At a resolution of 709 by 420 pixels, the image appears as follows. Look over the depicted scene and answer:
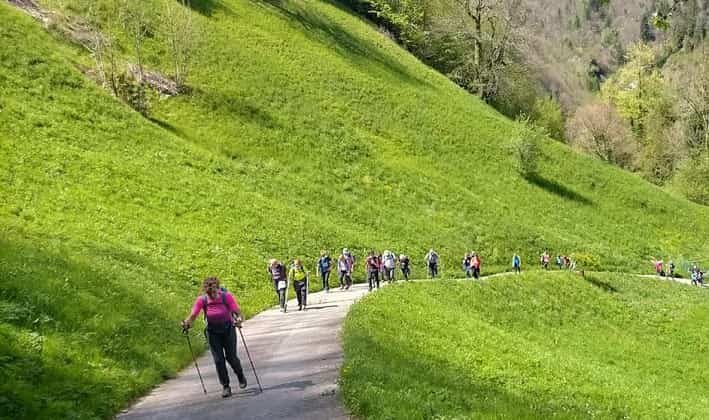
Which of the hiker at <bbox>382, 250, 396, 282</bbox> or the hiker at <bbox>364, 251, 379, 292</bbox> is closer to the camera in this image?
the hiker at <bbox>364, 251, 379, 292</bbox>

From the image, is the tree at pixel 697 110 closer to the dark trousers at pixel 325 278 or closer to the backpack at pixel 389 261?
the backpack at pixel 389 261

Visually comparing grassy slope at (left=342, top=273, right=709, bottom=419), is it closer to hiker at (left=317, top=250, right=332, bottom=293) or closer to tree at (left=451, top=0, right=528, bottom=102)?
hiker at (left=317, top=250, right=332, bottom=293)

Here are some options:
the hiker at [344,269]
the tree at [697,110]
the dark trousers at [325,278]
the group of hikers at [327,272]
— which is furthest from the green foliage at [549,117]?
the dark trousers at [325,278]

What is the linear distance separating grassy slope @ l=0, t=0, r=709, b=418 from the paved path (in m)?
0.79

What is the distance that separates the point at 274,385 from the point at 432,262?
920 inches

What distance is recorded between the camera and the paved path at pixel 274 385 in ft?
37.2

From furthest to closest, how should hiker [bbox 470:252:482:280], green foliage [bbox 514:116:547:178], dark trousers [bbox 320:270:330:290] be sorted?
green foliage [bbox 514:116:547:178]
hiker [bbox 470:252:482:280]
dark trousers [bbox 320:270:330:290]

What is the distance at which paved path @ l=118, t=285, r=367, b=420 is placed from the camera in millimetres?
11352

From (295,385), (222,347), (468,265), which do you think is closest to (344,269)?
(468,265)

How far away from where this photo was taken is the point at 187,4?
59.8 meters

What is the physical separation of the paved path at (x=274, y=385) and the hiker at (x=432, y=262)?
1537 centimetres

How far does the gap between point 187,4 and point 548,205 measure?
1433 inches

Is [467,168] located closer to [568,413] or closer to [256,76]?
[256,76]

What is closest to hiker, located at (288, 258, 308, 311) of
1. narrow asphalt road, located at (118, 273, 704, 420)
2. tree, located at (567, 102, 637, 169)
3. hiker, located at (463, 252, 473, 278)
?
narrow asphalt road, located at (118, 273, 704, 420)
